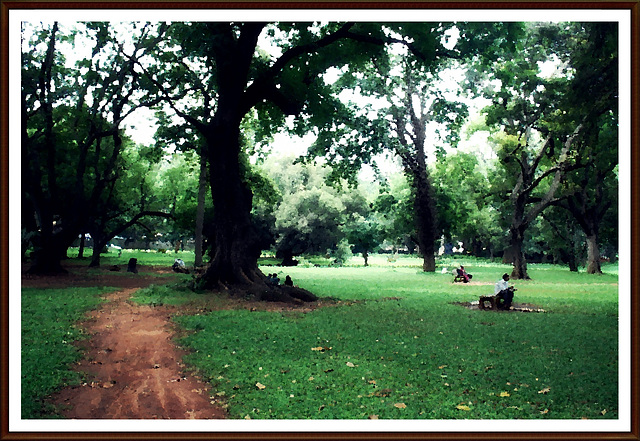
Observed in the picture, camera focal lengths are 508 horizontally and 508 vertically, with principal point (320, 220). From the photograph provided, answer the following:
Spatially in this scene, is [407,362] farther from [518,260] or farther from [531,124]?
[531,124]

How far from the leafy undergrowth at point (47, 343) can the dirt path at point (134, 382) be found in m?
0.24

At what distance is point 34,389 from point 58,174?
20861 mm

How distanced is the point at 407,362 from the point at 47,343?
635 centimetres

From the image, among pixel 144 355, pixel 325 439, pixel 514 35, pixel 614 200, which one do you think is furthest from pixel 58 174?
pixel 614 200

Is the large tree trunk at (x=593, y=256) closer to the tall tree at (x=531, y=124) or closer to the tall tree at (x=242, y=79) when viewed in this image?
the tall tree at (x=531, y=124)

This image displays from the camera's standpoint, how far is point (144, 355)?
28.1ft

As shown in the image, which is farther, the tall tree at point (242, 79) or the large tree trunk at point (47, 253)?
the large tree trunk at point (47, 253)

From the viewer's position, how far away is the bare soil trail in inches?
248

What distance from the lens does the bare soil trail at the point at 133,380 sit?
6.30m

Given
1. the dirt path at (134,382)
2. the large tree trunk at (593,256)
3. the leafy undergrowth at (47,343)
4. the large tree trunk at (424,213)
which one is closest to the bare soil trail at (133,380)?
the dirt path at (134,382)

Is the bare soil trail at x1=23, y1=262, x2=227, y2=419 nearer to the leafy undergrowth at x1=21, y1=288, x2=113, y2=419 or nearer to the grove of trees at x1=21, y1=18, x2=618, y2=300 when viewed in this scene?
the leafy undergrowth at x1=21, y1=288, x2=113, y2=419

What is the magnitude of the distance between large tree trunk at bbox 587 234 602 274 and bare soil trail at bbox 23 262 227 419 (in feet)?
95.8

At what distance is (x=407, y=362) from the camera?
8.38 m
